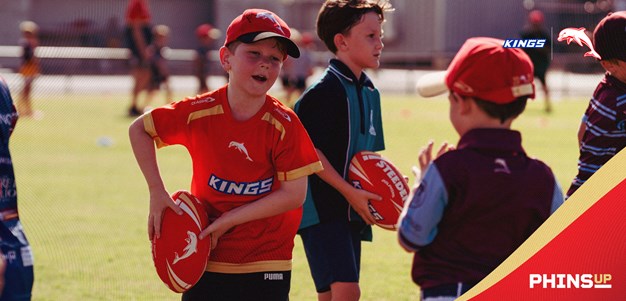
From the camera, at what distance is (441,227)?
387 cm

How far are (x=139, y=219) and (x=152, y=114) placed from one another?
18.3ft

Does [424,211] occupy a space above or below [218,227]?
above

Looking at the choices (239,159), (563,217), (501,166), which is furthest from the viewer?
(239,159)

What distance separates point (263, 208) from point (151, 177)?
0.54 meters

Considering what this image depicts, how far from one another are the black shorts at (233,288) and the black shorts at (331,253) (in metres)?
0.62

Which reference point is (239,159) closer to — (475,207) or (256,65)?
(256,65)

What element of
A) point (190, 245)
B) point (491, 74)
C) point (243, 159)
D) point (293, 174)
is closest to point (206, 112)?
point (243, 159)

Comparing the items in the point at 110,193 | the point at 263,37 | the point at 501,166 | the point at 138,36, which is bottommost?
the point at 138,36

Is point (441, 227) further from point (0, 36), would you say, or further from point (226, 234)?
point (0, 36)

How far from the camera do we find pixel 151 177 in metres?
4.80

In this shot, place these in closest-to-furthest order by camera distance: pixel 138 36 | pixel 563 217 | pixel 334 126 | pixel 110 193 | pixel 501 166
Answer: pixel 501 166
pixel 563 217
pixel 334 126
pixel 110 193
pixel 138 36

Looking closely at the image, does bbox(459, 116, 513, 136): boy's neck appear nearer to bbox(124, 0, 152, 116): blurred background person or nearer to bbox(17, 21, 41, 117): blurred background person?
bbox(17, 21, 41, 117): blurred background person

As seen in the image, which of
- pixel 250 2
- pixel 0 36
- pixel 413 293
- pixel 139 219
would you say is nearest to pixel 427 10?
pixel 250 2

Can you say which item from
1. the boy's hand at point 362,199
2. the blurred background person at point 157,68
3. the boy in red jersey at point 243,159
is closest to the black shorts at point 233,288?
the boy in red jersey at point 243,159
